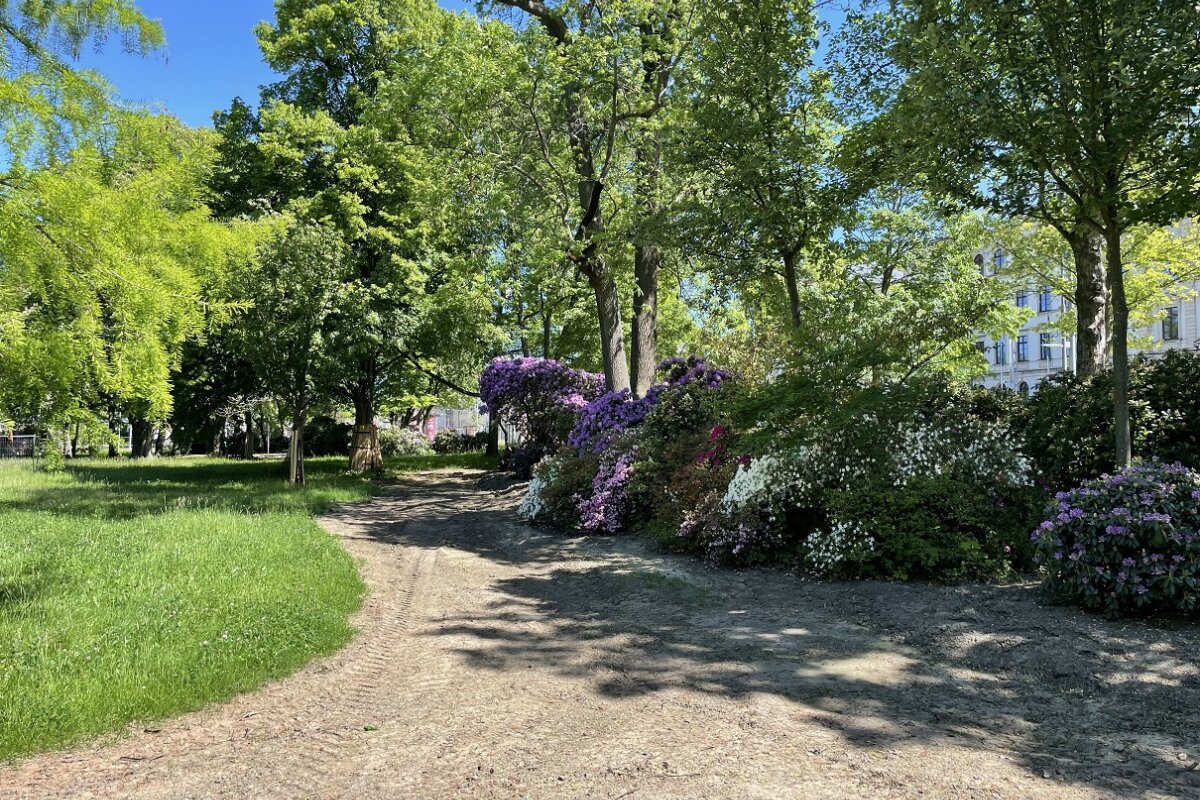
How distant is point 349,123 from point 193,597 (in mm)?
19969

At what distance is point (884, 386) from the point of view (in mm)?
7516

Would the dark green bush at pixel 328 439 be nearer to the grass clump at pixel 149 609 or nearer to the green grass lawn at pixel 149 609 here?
the green grass lawn at pixel 149 609

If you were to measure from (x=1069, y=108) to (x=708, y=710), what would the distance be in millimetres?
5390

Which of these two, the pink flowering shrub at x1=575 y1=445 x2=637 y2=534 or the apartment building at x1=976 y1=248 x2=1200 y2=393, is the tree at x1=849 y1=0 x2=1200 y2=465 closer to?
the pink flowering shrub at x1=575 y1=445 x2=637 y2=534

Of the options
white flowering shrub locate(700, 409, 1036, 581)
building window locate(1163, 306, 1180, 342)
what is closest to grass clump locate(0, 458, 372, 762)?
white flowering shrub locate(700, 409, 1036, 581)

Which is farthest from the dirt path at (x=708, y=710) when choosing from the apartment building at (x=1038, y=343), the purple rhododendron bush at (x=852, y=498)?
the apartment building at (x=1038, y=343)

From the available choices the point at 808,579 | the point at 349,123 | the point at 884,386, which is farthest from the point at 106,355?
Answer: the point at 349,123

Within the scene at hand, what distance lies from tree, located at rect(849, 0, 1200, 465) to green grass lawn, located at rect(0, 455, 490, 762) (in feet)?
20.7

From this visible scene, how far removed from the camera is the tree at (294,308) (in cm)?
1531

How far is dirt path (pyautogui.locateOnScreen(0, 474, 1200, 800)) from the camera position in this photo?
9.91 feet

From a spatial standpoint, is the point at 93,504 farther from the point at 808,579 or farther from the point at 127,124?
the point at 808,579

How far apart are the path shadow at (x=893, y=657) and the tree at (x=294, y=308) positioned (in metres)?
10.6

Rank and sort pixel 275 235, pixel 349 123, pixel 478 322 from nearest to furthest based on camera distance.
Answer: pixel 275 235, pixel 478 322, pixel 349 123

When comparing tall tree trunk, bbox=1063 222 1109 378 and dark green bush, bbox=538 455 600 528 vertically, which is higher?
tall tree trunk, bbox=1063 222 1109 378
